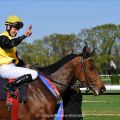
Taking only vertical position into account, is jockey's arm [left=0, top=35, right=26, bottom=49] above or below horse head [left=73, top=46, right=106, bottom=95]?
above

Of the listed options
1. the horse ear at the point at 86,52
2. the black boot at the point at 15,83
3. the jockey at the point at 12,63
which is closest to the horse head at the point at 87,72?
the horse ear at the point at 86,52

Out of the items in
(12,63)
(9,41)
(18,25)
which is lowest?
(12,63)

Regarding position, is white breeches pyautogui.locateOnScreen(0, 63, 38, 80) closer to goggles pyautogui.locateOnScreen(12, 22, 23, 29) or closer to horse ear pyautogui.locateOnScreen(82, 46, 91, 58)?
goggles pyautogui.locateOnScreen(12, 22, 23, 29)

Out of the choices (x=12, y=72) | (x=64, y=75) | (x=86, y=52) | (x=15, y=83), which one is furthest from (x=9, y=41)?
(x=86, y=52)

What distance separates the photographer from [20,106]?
820cm

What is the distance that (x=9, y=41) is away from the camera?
7.95m

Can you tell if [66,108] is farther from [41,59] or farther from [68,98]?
[41,59]

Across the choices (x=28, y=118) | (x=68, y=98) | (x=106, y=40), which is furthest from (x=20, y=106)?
(x=106, y=40)

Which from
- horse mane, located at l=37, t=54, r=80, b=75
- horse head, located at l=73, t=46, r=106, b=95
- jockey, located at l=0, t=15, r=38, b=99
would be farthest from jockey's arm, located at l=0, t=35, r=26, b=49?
horse head, located at l=73, t=46, r=106, b=95

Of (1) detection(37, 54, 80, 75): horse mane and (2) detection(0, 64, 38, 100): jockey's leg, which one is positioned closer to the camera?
(2) detection(0, 64, 38, 100): jockey's leg

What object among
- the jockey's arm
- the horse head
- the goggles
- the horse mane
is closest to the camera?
the jockey's arm

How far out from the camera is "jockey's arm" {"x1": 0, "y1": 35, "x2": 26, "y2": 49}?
7.87 meters

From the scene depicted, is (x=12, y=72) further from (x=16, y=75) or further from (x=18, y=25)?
(x=18, y=25)

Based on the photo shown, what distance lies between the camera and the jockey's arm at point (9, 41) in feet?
25.8
